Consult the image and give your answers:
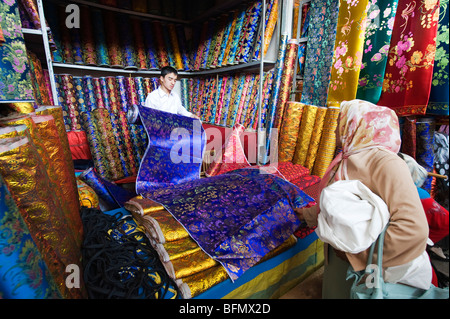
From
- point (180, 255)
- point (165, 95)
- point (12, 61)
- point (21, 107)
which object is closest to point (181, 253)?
point (180, 255)

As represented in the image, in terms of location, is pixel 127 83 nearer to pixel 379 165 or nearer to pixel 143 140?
pixel 143 140

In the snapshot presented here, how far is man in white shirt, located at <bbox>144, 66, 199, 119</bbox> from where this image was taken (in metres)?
2.51

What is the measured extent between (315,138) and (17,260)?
6.75 feet

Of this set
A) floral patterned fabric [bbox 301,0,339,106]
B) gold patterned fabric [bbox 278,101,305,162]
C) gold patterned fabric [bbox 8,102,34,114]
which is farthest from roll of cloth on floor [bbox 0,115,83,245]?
floral patterned fabric [bbox 301,0,339,106]

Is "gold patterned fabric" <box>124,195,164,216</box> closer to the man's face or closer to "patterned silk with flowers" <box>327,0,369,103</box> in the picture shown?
the man's face

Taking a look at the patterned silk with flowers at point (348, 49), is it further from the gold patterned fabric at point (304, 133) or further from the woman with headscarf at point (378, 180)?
the woman with headscarf at point (378, 180)

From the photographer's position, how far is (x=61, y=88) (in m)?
2.67

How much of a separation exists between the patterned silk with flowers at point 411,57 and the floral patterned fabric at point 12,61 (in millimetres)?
2321

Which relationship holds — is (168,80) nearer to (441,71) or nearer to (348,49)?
(348,49)

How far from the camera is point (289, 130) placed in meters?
Result: 2.22

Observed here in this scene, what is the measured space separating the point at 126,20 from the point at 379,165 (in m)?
3.26

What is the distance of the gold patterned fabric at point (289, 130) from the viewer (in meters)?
2.18

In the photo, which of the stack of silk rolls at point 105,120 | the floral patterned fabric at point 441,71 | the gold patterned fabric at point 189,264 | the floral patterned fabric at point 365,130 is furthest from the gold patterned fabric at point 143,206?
the floral patterned fabric at point 441,71

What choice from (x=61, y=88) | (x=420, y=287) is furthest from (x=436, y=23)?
(x=61, y=88)
